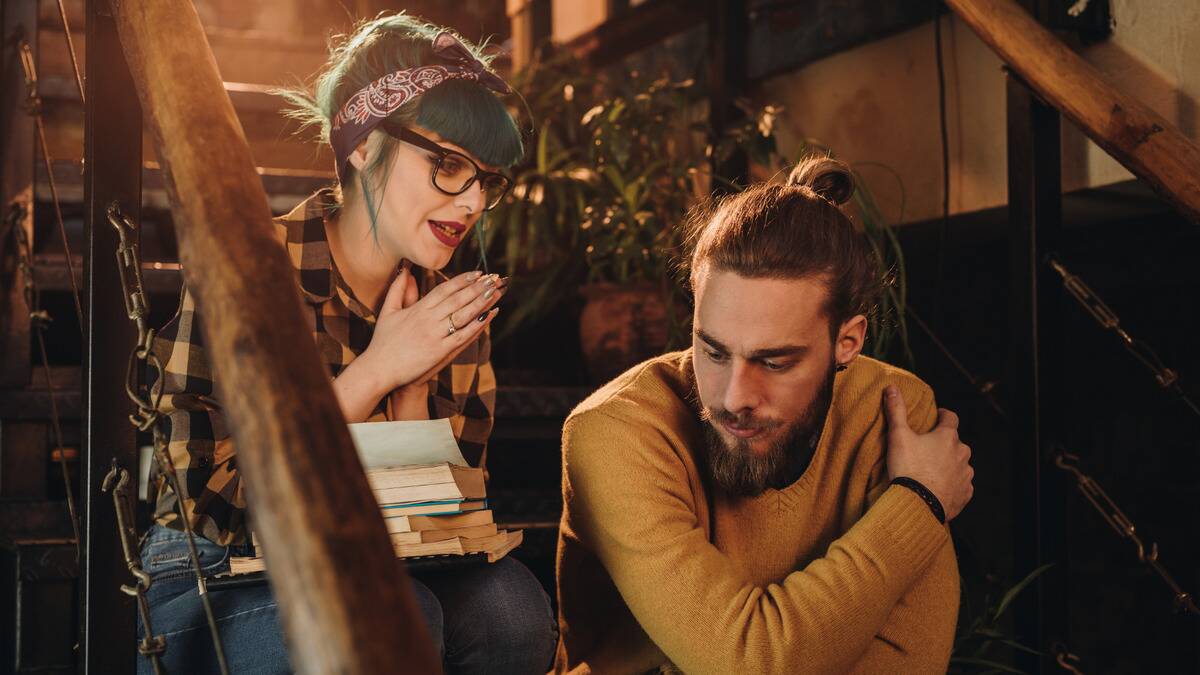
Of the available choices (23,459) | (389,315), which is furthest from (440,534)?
(23,459)

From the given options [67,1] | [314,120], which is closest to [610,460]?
[314,120]

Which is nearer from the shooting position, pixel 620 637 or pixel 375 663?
pixel 375 663

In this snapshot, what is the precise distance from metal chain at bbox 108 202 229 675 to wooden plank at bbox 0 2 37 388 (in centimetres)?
136

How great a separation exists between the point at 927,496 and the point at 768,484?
242mm

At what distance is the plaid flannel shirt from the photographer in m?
1.70

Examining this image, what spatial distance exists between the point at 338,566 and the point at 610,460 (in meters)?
0.99

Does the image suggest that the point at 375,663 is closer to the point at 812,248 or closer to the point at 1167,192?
the point at 812,248

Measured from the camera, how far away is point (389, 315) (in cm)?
185

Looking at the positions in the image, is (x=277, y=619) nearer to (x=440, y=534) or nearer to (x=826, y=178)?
(x=440, y=534)

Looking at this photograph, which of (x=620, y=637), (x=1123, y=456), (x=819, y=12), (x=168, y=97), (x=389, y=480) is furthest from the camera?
(x=819, y=12)

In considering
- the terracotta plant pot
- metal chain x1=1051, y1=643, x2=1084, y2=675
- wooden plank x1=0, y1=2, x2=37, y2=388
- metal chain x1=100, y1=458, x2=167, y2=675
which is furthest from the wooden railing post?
the terracotta plant pot

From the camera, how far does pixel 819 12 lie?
3.44 meters

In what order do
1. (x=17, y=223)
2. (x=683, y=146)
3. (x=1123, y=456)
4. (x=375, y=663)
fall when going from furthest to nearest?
(x=683, y=146) < (x=1123, y=456) < (x=17, y=223) < (x=375, y=663)

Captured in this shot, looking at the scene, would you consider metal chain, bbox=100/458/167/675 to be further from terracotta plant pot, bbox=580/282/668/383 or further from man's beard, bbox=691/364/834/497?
terracotta plant pot, bbox=580/282/668/383
